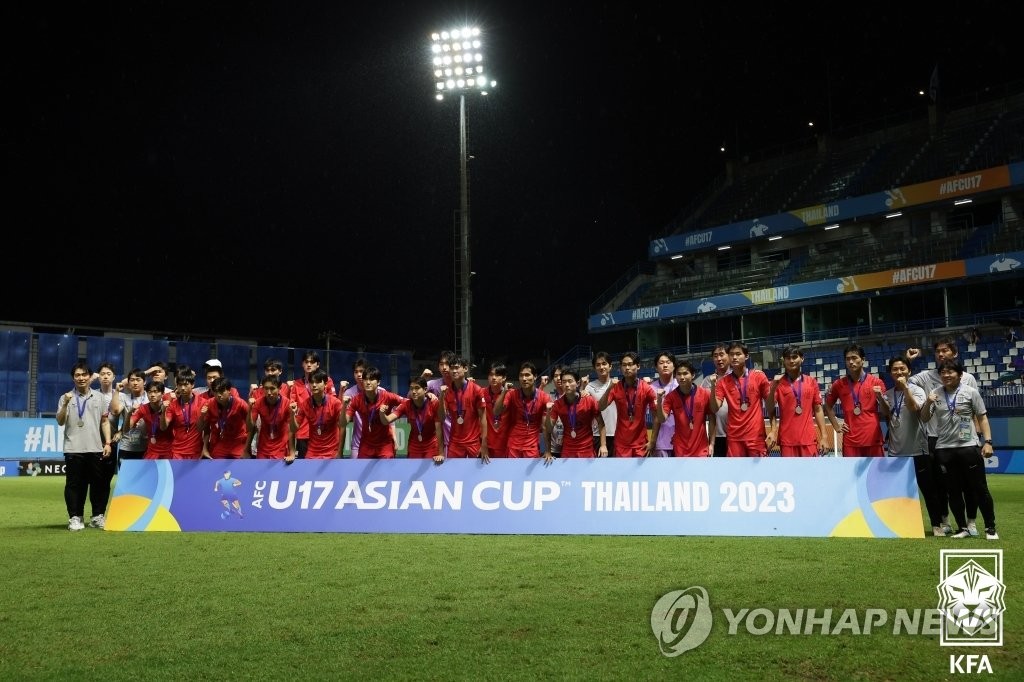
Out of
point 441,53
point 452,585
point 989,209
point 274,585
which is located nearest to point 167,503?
point 274,585

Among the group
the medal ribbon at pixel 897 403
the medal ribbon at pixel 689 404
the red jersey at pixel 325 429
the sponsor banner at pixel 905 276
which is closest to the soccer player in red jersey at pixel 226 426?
the red jersey at pixel 325 429

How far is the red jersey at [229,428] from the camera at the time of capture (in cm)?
1212

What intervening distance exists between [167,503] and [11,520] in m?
3.46

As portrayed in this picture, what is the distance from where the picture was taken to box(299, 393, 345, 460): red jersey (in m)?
12.3

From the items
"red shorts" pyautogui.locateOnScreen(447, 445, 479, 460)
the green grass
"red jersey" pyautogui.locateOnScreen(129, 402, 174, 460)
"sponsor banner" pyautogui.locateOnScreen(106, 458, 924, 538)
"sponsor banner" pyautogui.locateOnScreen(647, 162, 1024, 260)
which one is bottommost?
the green grass

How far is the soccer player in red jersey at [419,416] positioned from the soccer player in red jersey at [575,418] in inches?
62.7

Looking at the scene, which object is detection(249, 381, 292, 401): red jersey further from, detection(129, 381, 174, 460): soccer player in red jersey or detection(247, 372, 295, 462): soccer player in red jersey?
detection(129, 381, 174, 460): soccer player in red jersey

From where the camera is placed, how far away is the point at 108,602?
6480mm

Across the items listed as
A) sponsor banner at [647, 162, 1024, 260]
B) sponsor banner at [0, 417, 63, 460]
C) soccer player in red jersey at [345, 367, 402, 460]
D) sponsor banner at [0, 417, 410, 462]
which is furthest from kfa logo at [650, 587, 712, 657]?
sponsor banner at [647, 162, 1024, 260]

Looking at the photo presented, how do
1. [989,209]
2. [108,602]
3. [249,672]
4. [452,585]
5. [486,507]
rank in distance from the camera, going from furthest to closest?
[989,209]
[486,507]
[452,585]
[108,602]
[249,672]

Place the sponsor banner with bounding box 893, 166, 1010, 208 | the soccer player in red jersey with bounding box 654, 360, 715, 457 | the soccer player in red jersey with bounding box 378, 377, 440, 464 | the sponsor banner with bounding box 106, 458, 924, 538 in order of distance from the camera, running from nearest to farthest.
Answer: the sponsor banner with bounding box 106, 458, 924, 538 → the soccer player in red jersey with bounding box 654, 360, 715, 457 → the soccer player in red jersey with bounding box 378, 377, 440, 464 → the sponsor banner with bounding box 893, 166, 1010, 208

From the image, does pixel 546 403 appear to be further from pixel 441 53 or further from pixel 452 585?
pixel 441 53

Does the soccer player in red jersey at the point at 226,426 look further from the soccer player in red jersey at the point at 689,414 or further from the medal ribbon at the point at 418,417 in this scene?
the soccer player in red jersey at the point at 689,414

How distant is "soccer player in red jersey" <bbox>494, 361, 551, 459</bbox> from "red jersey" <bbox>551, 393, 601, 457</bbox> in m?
0.34
